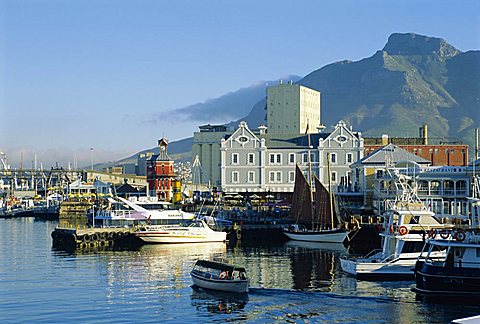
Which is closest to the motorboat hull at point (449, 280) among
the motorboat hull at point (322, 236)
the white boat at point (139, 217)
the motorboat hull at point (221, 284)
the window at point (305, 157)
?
the motorboat hull at point (221, 284)

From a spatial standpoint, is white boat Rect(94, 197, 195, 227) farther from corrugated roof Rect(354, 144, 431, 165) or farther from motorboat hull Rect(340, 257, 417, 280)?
motorboat hull Rect(340, 257, 417, 280)

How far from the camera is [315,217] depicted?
304 feet

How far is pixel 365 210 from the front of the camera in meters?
98.5

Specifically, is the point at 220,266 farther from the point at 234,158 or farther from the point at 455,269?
the point at 234,158

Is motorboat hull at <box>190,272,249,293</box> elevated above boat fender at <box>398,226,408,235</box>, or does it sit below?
below

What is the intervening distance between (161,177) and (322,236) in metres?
55.2

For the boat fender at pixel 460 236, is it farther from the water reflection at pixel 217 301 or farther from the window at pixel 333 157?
the window at pixel 333 157

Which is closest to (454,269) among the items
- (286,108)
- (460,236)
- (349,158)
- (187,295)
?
(460,236)

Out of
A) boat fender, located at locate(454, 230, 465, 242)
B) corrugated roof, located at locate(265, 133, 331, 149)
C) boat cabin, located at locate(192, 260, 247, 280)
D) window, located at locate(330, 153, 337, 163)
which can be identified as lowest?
boat cabin, located at locate(192, 260, 247, 280)

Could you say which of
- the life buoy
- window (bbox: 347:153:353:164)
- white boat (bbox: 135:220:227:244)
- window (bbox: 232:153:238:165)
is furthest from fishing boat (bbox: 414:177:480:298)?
window (bbox: 232:153:238:165)

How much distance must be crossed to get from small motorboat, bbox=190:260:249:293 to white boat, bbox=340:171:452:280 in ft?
31.4

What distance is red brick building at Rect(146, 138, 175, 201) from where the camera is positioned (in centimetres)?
13475

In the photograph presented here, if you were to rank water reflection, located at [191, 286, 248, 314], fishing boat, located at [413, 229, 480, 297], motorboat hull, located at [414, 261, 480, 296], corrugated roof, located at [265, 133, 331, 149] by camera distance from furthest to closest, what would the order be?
corrugated roof, located at [265, 133, 331, 149]
fishing boat, located at [413, 229, 480, 297]
motorboat hull, located at [414, 261, 480, 296]
water reflection, located at [191, 286, 248, 314]

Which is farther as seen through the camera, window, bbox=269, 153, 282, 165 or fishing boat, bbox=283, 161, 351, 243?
window, bbox=269, 153, 282, 165
